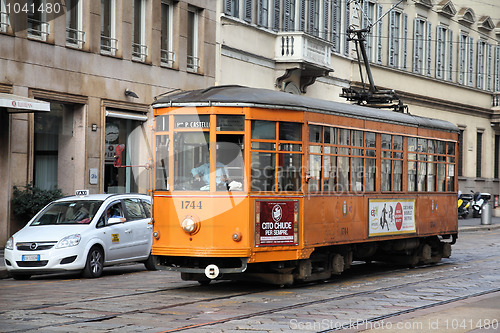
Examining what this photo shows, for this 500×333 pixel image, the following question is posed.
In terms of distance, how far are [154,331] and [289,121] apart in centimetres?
522

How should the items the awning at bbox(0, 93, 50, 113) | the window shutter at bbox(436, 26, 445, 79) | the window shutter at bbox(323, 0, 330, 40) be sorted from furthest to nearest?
the window shutter at bbox(436, 26, 445, 79) → the window shutter at bbox(323, 0, 330, 40) → the awning at bbox(0, 93, 50, 113)

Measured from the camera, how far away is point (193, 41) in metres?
29.3

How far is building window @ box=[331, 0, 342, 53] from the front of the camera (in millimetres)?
37438

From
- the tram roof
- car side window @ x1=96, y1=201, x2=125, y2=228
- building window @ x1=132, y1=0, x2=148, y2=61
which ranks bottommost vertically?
car side window @ x1=96, y1=201, x2=125, y2=228

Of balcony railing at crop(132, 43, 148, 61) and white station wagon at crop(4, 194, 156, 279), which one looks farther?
balcony railing at crop(132, 43, 148, 61)

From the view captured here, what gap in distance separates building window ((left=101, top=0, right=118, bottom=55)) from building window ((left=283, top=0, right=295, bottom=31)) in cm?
930

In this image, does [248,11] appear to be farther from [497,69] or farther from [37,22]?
[497,69]

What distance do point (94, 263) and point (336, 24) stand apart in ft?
75.7

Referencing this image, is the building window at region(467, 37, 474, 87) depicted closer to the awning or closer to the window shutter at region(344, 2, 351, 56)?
the window shutter at region(344, 2, 351, 56)

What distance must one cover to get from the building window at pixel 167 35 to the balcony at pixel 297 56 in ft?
18.1

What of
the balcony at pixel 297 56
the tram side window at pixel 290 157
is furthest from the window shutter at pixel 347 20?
the tram side window at pixel 290 157

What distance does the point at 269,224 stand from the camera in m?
14.1

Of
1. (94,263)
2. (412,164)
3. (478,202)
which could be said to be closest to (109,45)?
(94,263)

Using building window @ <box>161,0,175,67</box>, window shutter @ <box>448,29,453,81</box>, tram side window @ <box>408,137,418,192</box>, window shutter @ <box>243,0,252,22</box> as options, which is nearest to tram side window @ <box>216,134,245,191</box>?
tram side window @ <box>408,137,418,192</box>
